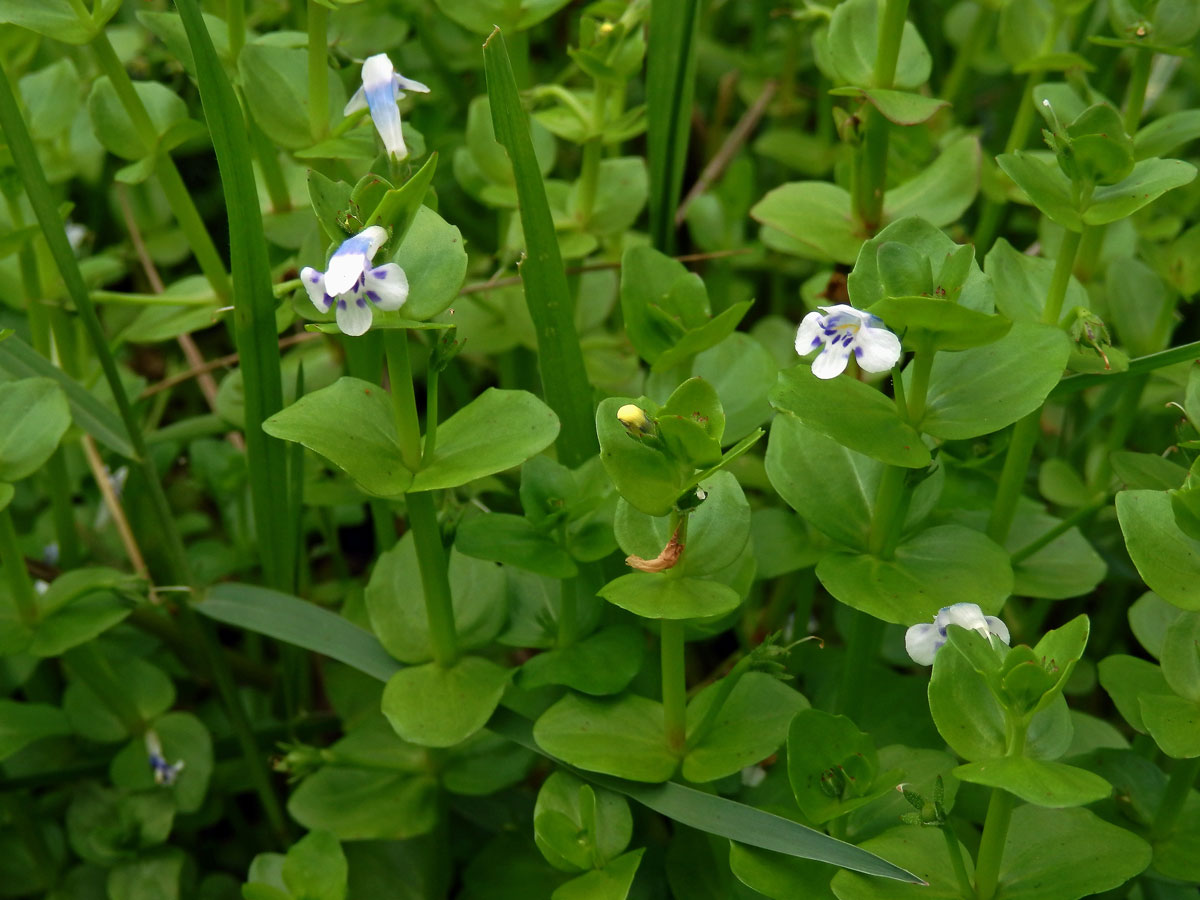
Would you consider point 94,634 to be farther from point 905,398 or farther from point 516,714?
point 905,398

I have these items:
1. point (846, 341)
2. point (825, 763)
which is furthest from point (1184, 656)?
point (846, 341)

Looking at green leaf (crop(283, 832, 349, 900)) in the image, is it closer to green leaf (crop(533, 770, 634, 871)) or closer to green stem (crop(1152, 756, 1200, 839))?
green leaf (crop(533, 770, 634, 871))

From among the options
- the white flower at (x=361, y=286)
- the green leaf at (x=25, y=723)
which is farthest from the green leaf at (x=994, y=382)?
the green leaf at (x=25, y=723)

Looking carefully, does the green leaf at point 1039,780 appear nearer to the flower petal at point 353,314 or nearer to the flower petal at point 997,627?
the flower petal at point 997,627

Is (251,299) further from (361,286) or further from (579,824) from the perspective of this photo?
(579,824)

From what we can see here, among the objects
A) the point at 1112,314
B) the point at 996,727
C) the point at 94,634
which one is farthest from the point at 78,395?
the point at 1112,314

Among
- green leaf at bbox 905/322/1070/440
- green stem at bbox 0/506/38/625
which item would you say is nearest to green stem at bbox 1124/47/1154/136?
green leaf at bbox 905/322/1070/440
